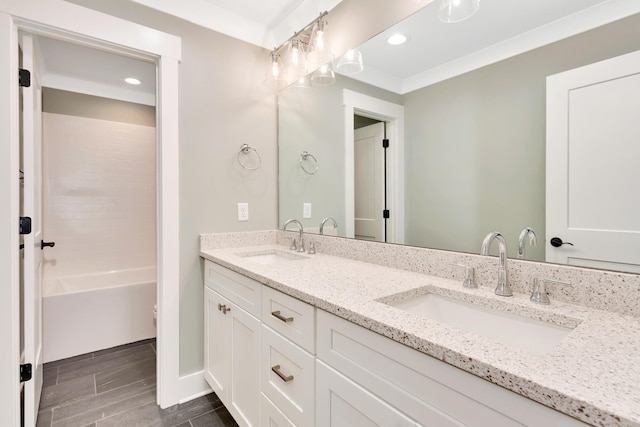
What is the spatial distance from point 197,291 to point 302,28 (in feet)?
5.89

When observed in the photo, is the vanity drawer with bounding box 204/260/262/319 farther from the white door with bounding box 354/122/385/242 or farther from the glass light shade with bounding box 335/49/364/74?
the glass light shade with bounding box 335/49/364/74

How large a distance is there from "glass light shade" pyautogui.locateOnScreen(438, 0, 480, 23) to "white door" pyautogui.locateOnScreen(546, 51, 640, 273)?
0.42 metres

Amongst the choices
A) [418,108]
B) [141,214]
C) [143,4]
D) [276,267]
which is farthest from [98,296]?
[418,108]

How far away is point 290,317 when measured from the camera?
108 centimetres

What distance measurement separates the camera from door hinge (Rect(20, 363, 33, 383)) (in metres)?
1.49

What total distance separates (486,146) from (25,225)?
2124 mm

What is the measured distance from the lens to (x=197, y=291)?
6.23 ft

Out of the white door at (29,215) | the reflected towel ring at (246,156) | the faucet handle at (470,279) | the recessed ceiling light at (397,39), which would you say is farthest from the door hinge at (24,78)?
the faucet handle at (470,279)

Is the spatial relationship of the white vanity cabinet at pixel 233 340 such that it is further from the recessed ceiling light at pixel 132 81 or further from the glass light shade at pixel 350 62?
the recessed ceiling light at pixel 132 81

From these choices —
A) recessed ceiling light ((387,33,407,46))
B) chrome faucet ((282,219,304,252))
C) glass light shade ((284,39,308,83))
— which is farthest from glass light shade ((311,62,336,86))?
chrome faucet ((282,219,304,252))

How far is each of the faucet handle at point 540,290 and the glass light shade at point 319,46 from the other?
1555 mm

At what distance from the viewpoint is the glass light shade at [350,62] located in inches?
65.0
